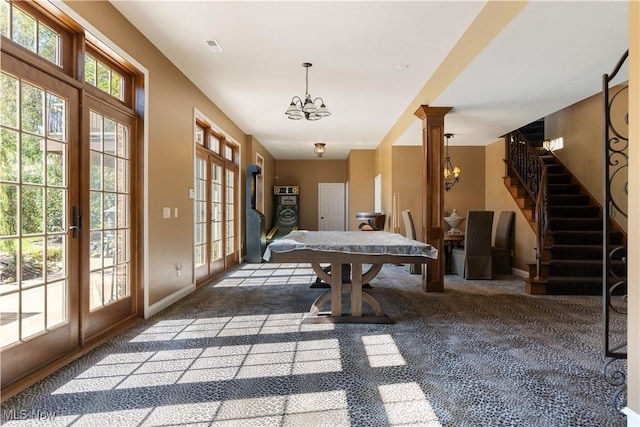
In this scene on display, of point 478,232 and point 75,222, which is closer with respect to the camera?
point 75,222

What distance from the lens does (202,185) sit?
5527mm

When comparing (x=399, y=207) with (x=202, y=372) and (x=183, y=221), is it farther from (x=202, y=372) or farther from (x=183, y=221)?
(x=202, y=372)

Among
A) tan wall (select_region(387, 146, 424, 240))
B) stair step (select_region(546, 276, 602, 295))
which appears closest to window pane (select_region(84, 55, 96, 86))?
stair step (select_region(546, 276, 602, 295))

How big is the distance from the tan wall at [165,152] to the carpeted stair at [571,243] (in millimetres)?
4533

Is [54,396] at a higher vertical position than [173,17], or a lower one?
lower

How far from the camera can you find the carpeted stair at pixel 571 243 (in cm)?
479

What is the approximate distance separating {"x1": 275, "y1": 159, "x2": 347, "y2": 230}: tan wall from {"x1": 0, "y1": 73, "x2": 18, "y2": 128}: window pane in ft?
32.1

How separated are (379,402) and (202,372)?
116 cm

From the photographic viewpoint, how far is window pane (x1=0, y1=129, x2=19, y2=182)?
6.86 ft

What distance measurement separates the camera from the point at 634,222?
1681 millimetres

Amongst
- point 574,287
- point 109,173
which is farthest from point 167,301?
point 574,287

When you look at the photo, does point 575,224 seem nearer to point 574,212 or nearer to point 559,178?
point 574,212

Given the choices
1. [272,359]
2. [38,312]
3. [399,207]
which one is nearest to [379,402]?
[272,359]

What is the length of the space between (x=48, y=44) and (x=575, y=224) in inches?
273
